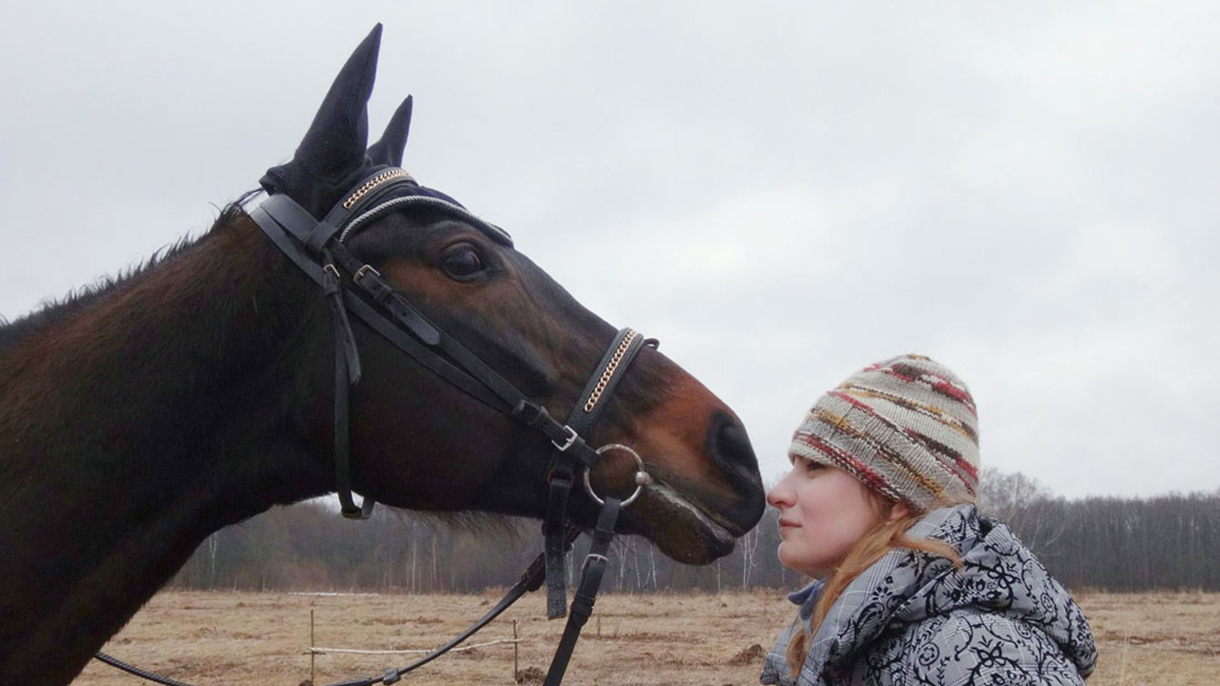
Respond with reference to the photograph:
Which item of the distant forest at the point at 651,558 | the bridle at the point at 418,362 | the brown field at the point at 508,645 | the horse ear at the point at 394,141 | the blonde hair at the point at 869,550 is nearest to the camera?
the blonde hair at the point at 869,550

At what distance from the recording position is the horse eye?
3.04m

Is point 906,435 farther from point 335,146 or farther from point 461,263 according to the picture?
point 335,146

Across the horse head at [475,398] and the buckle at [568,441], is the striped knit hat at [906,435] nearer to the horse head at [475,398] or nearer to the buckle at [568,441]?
the horse head at [475,398]

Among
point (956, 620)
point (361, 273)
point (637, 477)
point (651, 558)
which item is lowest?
point (651, 558)

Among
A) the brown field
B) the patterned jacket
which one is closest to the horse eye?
the patterned jacket

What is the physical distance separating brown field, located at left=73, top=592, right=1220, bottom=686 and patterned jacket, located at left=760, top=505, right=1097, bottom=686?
15.4 meters

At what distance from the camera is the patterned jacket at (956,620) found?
1.94 metres

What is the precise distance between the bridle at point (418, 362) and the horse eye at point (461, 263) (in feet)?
0.55

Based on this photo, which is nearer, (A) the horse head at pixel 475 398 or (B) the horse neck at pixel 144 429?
(B) the horse neck at pixel 144 429

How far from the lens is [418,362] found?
9.75 ft

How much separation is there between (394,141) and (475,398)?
1288mm

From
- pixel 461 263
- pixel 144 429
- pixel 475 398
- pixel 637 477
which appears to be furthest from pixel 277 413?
pixel 637 477

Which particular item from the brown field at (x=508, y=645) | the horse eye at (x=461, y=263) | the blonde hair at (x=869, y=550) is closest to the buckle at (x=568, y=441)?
the horse eye at (x=461, y=263)

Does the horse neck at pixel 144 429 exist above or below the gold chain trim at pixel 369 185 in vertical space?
below
